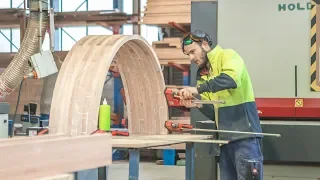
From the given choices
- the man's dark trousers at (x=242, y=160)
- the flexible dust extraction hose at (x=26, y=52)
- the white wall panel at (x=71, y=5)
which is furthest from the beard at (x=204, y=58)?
the white wall panel at (x=71, y=5)

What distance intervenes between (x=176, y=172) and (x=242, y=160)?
397 centimetres

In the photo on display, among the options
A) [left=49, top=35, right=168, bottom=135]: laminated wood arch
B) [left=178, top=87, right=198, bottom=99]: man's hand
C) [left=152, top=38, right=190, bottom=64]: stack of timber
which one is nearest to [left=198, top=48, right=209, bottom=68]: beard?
[left=178, top=87, right=198, bottom=99]: man's hand

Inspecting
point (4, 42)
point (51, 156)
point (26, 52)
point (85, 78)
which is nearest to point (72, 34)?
point (4, 42)

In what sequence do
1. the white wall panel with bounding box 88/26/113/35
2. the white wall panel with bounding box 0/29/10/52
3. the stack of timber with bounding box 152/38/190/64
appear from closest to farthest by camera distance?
1. the stack of timber with bounding box 152/38/190/64
2. the white wall panel with bounding box 88/26/113/35
3. the white wall panel with bounding box 0/29/10/52

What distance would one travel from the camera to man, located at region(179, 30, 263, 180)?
3184 mm

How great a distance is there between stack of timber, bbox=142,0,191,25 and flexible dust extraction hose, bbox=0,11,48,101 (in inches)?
81.0

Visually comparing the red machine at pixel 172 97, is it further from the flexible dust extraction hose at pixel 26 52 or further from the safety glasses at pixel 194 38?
the flexible dust extraction hose at pixel 26 52

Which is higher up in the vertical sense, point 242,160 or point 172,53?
point 172,53

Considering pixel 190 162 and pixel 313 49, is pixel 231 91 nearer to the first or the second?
pixel 190 162

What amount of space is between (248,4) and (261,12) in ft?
0.38

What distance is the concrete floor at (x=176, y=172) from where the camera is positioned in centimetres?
A: 366

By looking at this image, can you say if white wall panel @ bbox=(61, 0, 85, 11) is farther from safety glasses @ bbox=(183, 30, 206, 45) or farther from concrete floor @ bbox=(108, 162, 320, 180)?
safety glasses @ bbox=(183, 30, 206, 45)

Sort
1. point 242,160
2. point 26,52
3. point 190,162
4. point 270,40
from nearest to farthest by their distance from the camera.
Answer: point 242,160 < point 190,162 < point 270,40 < point 26,52

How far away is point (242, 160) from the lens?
3.23 m
